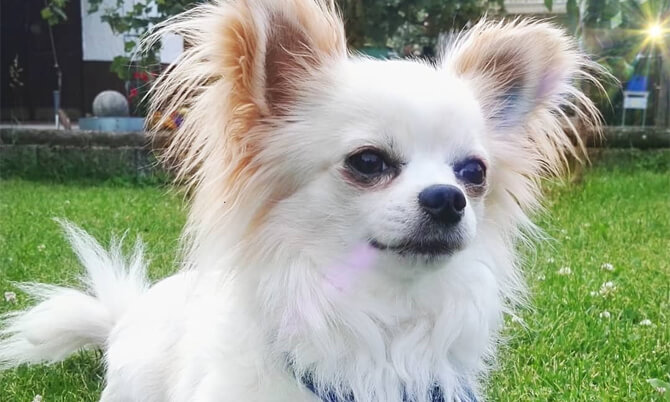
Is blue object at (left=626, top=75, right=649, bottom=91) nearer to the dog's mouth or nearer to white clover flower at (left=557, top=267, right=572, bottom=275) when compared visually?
white clover flower at (left=557, top=267, right=572, bottom=275)

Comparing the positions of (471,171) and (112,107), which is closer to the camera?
(471,171)

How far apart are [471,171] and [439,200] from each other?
273mm

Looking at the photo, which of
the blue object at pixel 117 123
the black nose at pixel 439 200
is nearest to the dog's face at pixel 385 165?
the black nose at pixel 439 200

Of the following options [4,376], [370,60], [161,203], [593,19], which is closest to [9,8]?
[161,203]

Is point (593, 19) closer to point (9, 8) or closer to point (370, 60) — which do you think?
point (370, 60)

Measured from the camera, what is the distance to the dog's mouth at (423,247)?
184cm

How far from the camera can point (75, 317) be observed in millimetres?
2938

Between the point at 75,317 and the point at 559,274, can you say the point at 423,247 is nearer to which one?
the point at 75,317

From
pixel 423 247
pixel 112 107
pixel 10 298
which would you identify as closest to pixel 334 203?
pixel 423 247

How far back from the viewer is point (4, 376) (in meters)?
2.97

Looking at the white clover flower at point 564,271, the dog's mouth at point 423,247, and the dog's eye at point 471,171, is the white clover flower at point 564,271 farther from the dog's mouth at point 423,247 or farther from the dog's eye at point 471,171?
the dog's mouth at point 423,247

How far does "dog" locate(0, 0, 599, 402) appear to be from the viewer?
189cm

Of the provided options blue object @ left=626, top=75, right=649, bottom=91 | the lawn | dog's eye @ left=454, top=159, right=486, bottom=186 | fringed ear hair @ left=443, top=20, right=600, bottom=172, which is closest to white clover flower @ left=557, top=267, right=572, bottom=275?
the lawn

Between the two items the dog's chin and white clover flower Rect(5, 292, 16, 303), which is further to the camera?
white clover flower Rect(5, 292, 16, 303)
